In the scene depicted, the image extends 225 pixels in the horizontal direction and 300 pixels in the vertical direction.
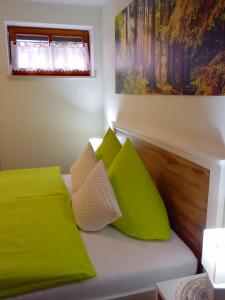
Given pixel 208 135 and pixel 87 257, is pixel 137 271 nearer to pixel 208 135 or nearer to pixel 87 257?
pixel 87 257

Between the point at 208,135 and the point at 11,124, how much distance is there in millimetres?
2371

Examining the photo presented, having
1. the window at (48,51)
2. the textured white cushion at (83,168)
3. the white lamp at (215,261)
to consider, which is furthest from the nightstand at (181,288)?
the window at (48,51)

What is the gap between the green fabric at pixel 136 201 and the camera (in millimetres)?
1393

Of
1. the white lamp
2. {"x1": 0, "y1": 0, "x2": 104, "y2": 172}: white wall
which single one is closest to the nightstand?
the white lamp

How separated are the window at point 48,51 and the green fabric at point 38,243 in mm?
1635

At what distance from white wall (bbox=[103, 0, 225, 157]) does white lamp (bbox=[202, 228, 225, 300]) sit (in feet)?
1.28

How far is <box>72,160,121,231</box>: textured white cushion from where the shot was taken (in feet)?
4.54

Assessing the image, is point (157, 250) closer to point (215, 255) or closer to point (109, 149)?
point (215, 255)

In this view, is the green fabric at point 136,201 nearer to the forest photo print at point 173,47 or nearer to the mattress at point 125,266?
the mattress at point 125,266

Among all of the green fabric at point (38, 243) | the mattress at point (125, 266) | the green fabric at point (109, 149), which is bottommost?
the mattress at point (125, 266)

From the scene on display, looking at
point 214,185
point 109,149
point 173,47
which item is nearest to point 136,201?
point 214,185

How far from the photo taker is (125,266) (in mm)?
1174

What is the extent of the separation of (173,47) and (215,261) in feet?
3.73

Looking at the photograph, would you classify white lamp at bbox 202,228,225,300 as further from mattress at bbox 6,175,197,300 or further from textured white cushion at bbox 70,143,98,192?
textured white cushion at bbox 70,143,98,192
